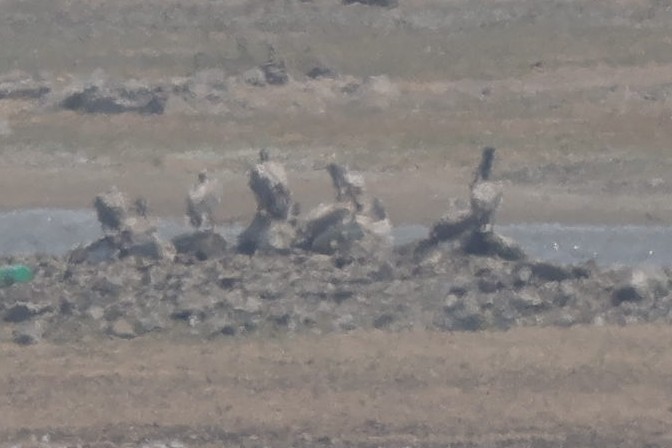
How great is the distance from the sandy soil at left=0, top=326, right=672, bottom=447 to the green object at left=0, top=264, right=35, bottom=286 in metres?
3.33

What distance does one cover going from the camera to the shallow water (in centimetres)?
3359

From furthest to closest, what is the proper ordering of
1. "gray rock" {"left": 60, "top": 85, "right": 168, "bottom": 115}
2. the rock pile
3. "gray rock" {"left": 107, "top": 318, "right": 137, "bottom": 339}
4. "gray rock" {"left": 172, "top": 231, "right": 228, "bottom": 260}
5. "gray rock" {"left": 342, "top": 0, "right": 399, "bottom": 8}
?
"gray rock" {"left": 342, "top": 0, "right": 399, "bottom": 8}, "gray rock" {"left": 60, "top": 85, "right": 168, "bottom": 115}, "gray rock" {"left": 172, "top": 231, "right": 228, "bottom": 260}, the rock pile, "gray rock" {"left": 107, "top": 318, "right": 137, "bottom": 339}

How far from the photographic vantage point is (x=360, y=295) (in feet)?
91.8

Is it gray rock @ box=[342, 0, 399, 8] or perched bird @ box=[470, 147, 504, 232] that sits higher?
gray rock @ box=[342, 0, 399, 8]

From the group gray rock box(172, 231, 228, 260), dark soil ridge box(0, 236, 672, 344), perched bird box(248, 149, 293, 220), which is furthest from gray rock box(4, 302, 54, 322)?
perched bird box(248, 149, 293, 220)

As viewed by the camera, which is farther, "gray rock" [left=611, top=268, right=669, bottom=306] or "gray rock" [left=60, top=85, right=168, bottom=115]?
"gray rock" [left=60, top=85, right=168, bottom=115]

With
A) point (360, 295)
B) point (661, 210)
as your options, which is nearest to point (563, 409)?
point (360, 295)

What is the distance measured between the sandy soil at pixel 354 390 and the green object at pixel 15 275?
3.33m

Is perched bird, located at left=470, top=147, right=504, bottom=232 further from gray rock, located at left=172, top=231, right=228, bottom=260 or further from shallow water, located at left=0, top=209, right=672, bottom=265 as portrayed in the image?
shallow water, located at left=0, top=209, right=672, bottom=265

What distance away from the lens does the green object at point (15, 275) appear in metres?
29.6

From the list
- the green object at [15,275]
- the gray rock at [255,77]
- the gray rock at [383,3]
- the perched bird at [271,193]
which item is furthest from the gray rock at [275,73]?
the green object at [15,275]

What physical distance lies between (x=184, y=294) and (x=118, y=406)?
4625 millimetres

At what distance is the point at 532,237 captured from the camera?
35.4 meters

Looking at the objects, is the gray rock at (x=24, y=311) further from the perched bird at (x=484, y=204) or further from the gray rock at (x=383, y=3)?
the gray rock at (x=383, y=3)
